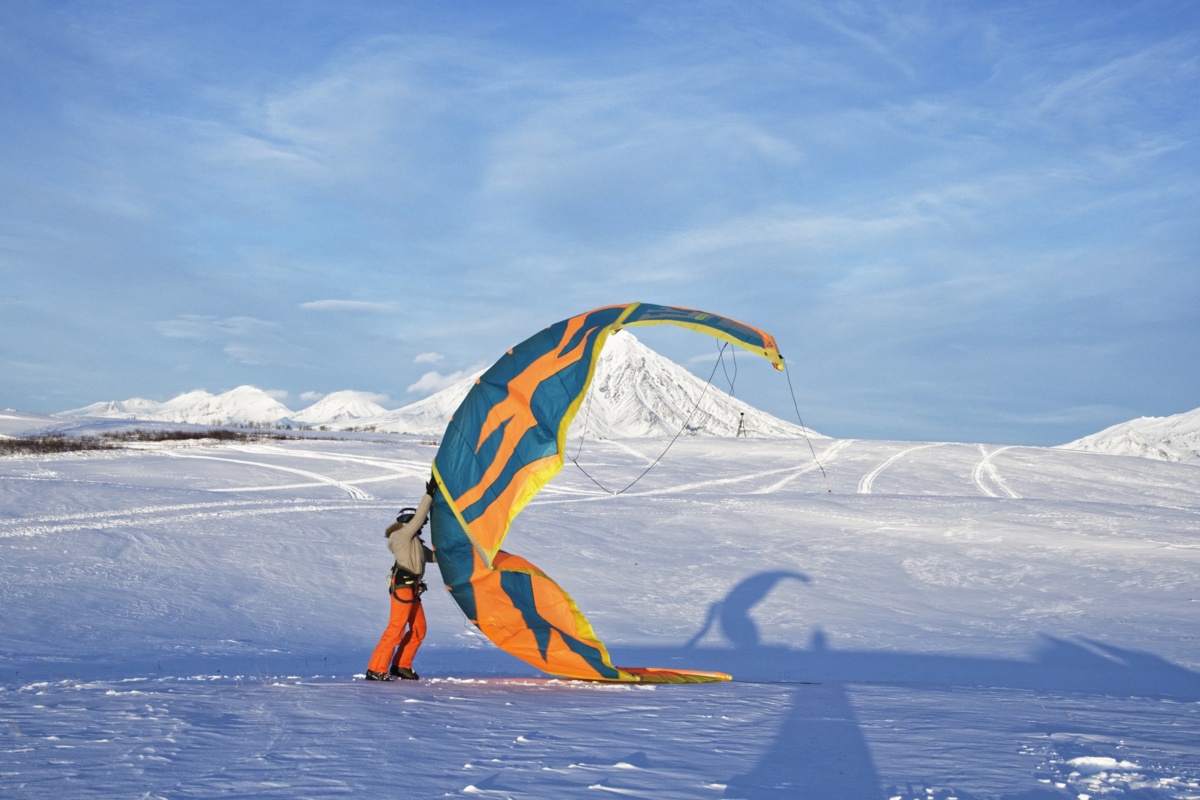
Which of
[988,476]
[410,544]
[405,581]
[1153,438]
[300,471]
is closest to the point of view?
[405,581]

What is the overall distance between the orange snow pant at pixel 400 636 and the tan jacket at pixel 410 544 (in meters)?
0.24

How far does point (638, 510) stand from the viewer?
22.7m

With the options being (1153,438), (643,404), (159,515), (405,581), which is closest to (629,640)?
(405,581)

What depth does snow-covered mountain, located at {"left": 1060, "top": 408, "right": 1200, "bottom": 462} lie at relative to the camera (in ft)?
368

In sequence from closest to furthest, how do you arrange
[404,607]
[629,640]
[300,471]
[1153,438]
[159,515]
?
[404,607] < [629,640] < [159,515] < [300,471] < [1153,438]

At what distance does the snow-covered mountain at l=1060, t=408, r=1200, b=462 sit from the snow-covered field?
92.0m

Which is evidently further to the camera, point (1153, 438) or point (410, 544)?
point (1153, 438)

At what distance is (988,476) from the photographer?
32469 mm

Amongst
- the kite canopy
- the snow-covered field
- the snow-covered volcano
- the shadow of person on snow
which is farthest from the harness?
the snow-covered volcano

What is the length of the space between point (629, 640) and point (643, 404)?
5634 inches

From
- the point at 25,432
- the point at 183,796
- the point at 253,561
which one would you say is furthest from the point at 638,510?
the point at 25,432

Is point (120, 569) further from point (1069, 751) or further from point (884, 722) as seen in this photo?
point (1069, 751)

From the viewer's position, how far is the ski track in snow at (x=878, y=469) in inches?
1118

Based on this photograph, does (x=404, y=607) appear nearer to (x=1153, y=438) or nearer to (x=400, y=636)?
(x=400, y=636)
